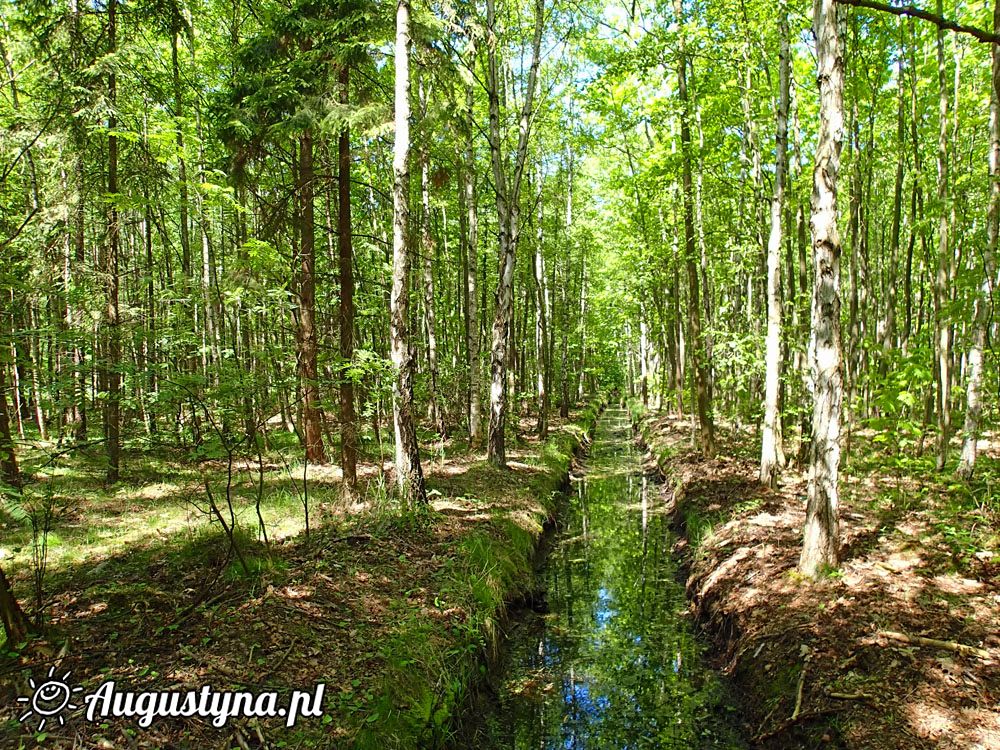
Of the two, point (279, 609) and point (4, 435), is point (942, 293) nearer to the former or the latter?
point (279, 609)

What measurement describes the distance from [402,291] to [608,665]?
215 inches

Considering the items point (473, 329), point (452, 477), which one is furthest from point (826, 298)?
point (473, 329)

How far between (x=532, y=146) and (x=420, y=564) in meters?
15.6

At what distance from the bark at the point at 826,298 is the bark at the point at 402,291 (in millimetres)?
4963

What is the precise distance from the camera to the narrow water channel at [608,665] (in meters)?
5.17

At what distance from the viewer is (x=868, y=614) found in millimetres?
5000

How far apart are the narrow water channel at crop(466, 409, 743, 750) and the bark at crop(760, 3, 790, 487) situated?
2.48m

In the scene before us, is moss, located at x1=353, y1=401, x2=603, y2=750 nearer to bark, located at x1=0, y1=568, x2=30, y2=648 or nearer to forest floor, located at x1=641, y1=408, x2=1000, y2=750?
bark, located at x1=0, y1=568, x2=30, y2=648

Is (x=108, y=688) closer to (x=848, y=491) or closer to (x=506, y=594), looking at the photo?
(x=506, y=594)

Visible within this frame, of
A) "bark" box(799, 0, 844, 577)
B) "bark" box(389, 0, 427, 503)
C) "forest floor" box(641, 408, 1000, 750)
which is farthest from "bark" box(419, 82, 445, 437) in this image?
"bark" box(799, 0, 844, 577)

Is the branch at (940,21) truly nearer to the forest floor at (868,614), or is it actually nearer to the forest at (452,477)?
the forest at (452,477)

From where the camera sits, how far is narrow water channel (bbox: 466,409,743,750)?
5.17 m

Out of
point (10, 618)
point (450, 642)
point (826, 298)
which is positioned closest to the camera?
point (10, 618)

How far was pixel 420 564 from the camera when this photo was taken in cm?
660
